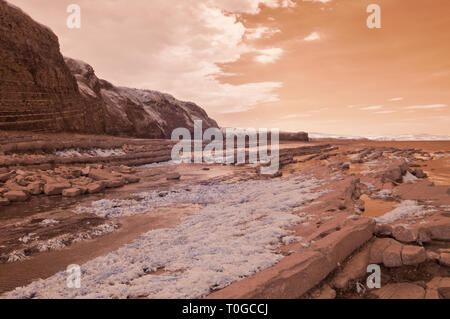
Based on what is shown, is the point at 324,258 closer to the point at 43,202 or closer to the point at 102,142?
the point at 43,202

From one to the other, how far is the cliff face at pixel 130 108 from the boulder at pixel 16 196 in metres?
21.8

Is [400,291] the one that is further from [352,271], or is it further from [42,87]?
[42,87]

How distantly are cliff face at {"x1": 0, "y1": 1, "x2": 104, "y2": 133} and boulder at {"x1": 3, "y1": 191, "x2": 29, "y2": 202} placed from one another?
38.8 feet

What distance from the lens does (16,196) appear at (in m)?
7.68

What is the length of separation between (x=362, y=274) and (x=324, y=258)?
0.44m

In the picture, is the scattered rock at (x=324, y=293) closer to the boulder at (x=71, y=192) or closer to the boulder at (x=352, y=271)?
the boulder at (x=352, y=271)

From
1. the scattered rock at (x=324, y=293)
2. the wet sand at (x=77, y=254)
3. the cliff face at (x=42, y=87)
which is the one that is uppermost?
the cliff face at (x=42, y=87)

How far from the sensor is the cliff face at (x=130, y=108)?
3038 cm

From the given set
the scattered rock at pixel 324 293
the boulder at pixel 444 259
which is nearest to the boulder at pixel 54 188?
the scattered rock at pixel 324 293

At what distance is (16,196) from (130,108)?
106 ft

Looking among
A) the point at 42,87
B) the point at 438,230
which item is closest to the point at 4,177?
the point at 438,230

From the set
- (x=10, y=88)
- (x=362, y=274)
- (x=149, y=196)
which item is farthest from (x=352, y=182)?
(x=10, y=88)

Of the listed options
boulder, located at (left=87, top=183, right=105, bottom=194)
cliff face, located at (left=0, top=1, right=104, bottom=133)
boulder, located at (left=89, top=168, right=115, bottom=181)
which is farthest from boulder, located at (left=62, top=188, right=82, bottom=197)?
cliff face, located at (left=0, top=1, right=104, bottom=133)

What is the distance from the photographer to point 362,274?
2.68m
